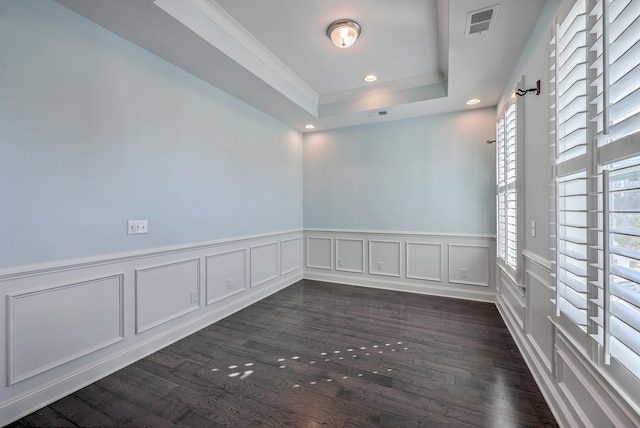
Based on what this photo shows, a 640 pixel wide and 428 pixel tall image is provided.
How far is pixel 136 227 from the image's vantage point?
2393 mm

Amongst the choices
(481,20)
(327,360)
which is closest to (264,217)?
(327,360)

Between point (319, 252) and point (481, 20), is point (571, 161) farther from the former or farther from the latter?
point (319, 252)

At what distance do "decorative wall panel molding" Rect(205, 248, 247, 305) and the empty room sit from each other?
3cm

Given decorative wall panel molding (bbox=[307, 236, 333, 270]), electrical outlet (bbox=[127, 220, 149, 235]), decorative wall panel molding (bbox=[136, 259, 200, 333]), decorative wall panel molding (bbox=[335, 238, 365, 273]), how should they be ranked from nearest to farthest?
1. electrical outlet (bbox=[127, 220, 149, 235])
2. decorative wall panel molding (bbox=[136, 259, 200, 333])
3. decorative wall panel molding (bbox=[335, 238, 365, 273])
4. decorative wall panel molding (bbox=[307, 236, 333, 270])

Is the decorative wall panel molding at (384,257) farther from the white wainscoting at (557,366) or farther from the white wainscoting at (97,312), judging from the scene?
the white wainscoting at (97,312)

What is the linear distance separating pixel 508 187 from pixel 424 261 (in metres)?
1.72

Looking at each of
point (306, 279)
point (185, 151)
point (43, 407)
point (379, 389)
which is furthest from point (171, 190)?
point (306, 279)

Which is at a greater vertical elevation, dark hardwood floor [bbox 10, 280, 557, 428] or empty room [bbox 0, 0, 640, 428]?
empty room [bbox 0, 0, 640, 428]

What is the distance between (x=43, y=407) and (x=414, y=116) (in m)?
4.98

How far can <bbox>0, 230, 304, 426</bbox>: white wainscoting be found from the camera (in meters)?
1.75

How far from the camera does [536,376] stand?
6.66ft

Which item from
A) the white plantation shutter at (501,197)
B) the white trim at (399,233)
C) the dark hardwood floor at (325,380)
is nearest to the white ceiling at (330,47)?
the white plantation shutter at (501,197)

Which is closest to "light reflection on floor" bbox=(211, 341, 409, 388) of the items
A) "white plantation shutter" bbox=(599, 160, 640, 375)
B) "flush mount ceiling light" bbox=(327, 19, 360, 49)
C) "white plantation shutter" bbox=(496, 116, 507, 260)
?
"white plantation shutter" bbox=(599, 160, 640, 375)

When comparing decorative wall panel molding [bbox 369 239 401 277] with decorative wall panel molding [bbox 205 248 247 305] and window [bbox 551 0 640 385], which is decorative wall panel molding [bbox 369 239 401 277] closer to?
decorative wall panel molding [bbox 205 248 247 305]
